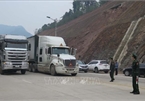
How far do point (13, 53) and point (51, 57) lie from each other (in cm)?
330

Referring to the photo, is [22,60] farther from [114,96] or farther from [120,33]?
[120,33]

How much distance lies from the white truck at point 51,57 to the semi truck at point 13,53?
188 cm

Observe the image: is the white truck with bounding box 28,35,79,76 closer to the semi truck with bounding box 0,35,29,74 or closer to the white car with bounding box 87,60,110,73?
the semi truck with bounding box 0,35,29,74

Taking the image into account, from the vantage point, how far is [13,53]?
2142 centimetres

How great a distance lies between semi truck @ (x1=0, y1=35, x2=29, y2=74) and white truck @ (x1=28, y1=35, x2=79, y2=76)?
1883 millimetres

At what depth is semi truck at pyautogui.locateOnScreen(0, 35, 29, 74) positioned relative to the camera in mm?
21297

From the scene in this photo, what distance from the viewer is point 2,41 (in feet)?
71.6

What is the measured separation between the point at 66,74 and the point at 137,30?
20384 millimetres

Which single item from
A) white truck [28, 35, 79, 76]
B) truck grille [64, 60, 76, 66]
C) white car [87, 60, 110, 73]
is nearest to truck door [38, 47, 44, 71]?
white truck [28, 35, 79, 76]

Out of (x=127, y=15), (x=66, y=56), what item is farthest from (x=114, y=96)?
(x=127, y=15)

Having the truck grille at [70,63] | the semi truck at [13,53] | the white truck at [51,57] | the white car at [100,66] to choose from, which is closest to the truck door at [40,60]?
the white truck at [51,57]

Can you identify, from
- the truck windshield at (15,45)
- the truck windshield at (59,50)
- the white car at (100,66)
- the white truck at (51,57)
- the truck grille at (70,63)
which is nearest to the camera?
the truck grille at (70,63)

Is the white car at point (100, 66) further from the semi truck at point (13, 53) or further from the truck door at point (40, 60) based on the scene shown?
the semi truck at point (13, 53)

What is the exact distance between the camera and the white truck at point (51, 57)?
20938mm
